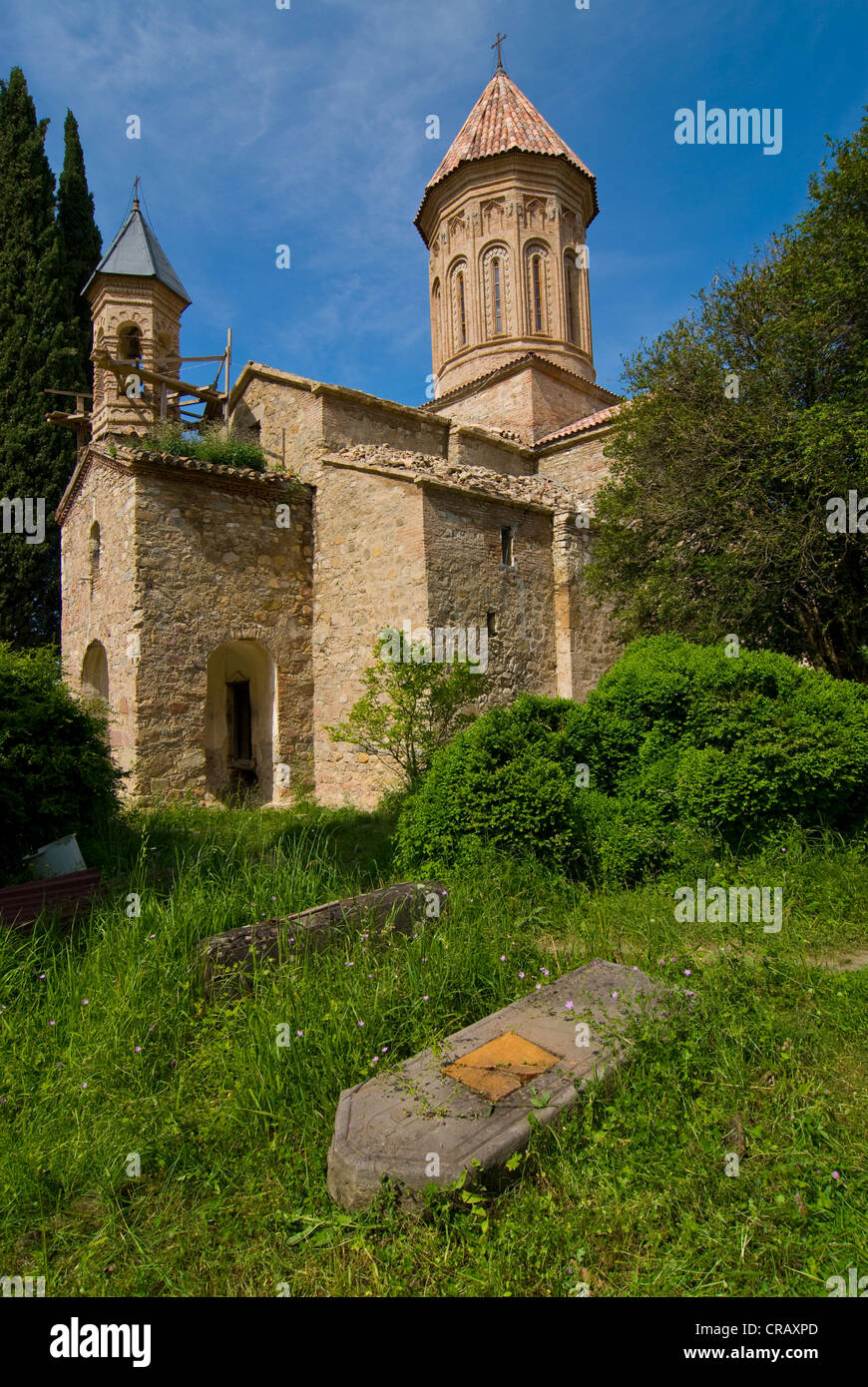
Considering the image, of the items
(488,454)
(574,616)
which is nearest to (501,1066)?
(574,616)

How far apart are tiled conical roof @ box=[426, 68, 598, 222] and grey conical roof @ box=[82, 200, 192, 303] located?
22.4ft

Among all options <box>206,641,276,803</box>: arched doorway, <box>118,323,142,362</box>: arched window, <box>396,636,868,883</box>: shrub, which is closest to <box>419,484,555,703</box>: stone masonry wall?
<box>206,641,276,803</box>: arched doorway

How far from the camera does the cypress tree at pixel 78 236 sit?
1806 centimetres

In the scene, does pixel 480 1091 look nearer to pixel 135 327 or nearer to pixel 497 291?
pixel 135 327

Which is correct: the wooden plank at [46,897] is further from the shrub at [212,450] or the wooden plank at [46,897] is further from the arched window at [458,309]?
the arched window at [458,309]

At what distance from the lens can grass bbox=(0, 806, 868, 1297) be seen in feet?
7.20

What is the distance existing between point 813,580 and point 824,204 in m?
4.34

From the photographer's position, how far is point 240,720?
12125mm

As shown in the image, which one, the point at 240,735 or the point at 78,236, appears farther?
the point at 78,236

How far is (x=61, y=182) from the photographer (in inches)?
781

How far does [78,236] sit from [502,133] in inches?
457

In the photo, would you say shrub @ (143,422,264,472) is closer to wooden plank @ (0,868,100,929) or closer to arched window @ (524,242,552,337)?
wooden plank @ (0,868,100,929)

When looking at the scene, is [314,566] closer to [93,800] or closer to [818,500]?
[93,800]

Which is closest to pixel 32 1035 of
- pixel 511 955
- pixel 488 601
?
pixel 511 955
